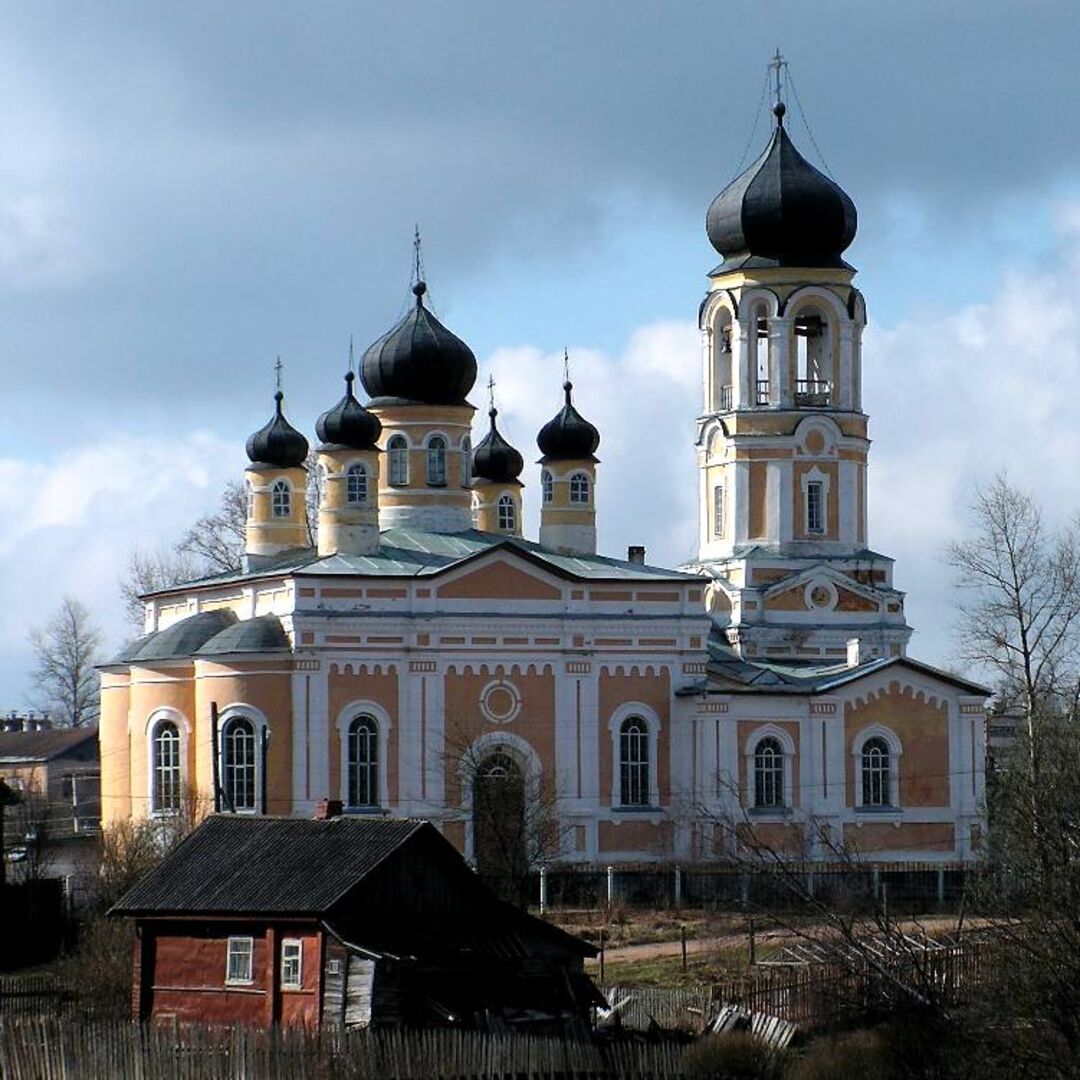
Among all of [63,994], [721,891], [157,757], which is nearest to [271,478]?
[157,757]

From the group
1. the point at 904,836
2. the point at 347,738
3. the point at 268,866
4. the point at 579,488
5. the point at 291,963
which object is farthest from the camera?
the point at 579,488

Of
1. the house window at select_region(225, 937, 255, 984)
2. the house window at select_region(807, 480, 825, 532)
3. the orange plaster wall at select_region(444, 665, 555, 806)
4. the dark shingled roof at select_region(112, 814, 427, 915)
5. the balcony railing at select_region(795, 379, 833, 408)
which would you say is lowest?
the house window at select_region(225, 937, 255, 984)

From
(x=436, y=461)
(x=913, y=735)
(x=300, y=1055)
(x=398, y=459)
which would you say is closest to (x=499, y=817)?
(x=913, y=735)

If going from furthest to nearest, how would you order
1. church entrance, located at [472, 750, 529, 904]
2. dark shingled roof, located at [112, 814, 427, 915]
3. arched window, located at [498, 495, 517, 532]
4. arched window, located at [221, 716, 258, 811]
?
arched window, located at [498, 495, 517, 532], arched window, located at [221, 716, 258, 811], church entrance, located at [472, 750, 529, 904], dark shingled roof, located at [112, 814, 427, 915]

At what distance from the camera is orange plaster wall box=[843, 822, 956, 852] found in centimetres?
4909

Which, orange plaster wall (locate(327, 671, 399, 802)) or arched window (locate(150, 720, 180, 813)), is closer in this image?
orange plaster wall (locate(327, 671, 399, 802))

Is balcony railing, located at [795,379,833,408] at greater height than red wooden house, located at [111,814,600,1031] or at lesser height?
greater

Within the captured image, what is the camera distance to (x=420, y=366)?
2052 inches

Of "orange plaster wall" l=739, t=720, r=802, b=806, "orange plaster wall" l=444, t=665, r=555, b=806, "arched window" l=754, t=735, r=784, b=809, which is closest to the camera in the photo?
"orange plaster wall" l=444, t=665, r=555, b=806

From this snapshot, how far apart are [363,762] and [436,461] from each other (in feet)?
20.9

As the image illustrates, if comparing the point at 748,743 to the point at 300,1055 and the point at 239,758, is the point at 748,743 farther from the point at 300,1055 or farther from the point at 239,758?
the point at 300,1055

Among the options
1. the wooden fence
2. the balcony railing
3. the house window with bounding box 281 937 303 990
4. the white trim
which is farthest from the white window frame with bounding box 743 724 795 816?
the wooden fence

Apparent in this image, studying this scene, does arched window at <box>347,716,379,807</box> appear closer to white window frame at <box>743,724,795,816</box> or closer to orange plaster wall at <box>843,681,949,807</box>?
white window frame at <box>743,724,795,816</box>

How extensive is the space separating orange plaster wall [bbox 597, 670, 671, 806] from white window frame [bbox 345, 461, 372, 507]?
4642 mm
